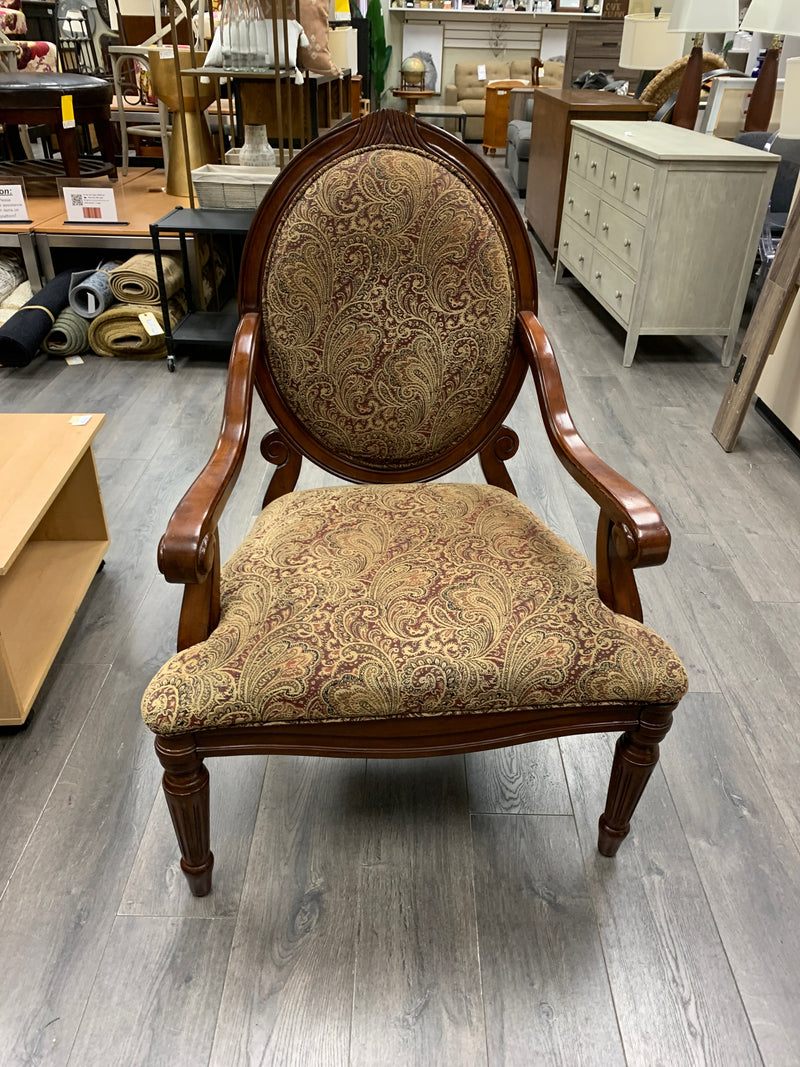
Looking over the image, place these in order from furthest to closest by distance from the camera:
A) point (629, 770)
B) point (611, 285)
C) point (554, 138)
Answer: point (554, 138) < point (611, 285) < point (629, 770)

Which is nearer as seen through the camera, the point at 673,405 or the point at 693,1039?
the point at 693,1039

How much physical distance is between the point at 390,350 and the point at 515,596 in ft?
1.54

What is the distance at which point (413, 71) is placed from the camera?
28.9 feet

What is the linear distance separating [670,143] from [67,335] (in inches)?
94.2

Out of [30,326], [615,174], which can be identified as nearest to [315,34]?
[615,174]

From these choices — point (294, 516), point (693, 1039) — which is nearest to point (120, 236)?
point (294, 516)

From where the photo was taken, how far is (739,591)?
1.79 m

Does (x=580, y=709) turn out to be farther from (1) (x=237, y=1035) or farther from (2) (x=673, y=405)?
(2) (x=673, y=405)

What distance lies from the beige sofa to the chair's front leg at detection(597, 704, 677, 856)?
9157mm

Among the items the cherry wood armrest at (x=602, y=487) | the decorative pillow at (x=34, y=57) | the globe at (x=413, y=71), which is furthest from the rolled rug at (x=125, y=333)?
the globe at (x=413, y=71)

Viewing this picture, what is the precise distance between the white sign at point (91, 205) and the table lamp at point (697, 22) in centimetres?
254

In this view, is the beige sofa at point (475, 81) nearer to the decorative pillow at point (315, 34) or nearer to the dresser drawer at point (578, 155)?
the dresser drawer at point (578, 155)

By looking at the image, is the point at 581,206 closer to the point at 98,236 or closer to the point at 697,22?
the point at 697,22

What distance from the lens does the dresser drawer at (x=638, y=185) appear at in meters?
2.73
